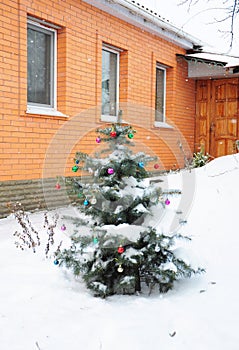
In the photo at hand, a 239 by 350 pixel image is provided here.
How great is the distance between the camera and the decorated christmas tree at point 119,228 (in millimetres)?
2428

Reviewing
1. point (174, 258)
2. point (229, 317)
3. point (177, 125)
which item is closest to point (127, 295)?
point (174, 258)

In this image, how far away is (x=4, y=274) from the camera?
284 centimetres

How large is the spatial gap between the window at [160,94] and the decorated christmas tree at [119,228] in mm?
7098

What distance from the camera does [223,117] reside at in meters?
10.5

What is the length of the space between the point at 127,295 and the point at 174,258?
42cm

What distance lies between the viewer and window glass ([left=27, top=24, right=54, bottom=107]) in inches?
229

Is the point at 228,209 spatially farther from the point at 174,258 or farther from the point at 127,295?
the point at 127,295

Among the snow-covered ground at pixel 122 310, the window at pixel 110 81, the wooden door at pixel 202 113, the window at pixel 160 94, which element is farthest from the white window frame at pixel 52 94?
the wooden door at pixel 202 113

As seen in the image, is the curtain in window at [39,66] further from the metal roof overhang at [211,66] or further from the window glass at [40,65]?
the metal roof overhang at [211,66]

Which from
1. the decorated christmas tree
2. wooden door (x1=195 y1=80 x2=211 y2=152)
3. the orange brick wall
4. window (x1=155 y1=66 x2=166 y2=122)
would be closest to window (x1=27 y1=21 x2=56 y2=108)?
the orange brick wall

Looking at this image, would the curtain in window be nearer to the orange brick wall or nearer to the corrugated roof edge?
the orange brick wall

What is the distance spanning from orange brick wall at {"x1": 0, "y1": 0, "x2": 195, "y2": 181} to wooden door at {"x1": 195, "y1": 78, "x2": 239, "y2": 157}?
1731 mm

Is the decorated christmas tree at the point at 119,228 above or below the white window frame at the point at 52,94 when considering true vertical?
below

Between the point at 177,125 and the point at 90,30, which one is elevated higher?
the point at 90,30
